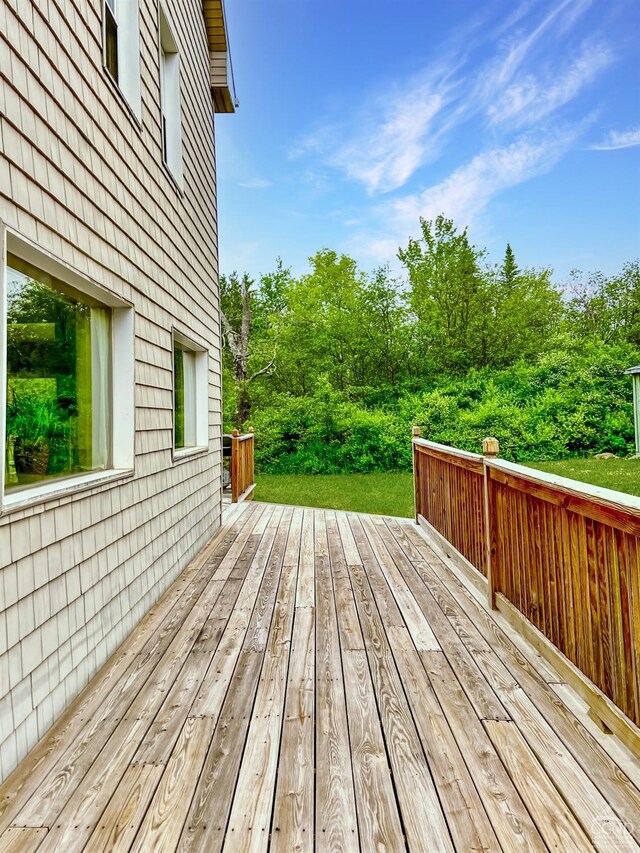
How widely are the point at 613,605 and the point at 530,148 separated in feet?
68.2

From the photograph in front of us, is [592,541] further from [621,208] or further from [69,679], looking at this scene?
[621,208]

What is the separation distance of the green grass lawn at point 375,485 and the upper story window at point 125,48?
232 inches

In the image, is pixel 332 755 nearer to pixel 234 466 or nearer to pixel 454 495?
pixel 454 495

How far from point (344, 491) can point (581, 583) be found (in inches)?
306

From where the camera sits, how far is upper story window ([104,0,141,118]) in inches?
117

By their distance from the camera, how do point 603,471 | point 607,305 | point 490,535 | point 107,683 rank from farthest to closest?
point 607,305 → point 603,471 → point 490,535 → point 107,683

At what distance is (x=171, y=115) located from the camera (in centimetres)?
416

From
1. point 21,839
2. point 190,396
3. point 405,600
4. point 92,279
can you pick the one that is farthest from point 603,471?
point 21,839

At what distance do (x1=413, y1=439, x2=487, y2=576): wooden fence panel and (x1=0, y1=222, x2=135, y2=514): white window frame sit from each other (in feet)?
7.79

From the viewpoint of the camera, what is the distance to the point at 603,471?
9664 millimetres

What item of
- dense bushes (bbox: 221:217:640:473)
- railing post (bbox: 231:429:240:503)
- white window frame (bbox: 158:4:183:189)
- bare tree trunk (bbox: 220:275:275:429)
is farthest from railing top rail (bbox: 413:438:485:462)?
bare tree trunk (bbox: 220:275:275:429)

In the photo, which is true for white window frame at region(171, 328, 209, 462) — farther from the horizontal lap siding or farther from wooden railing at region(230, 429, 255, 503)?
the horizontal lap siding

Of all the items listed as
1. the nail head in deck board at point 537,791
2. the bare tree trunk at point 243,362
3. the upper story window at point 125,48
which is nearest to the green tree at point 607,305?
the bare tree trunk at point 243,362

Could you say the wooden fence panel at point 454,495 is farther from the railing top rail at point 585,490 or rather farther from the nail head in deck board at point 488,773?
the nail head in deck board at point 488,773
